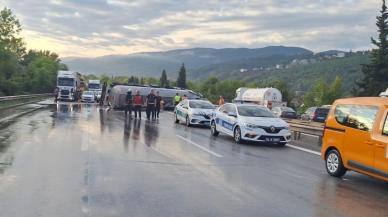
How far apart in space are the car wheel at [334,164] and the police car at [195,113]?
1325 centimetres

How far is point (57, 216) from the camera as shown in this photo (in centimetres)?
619

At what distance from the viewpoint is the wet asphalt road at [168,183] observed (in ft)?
22.5

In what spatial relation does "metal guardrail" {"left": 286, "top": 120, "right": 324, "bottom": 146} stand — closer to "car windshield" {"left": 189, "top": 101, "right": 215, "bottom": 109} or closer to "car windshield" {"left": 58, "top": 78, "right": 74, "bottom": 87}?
"car windshield" {"left": 189, "top": 101, "right": 215, "bottom": 109}

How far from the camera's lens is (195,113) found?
78.8 ft

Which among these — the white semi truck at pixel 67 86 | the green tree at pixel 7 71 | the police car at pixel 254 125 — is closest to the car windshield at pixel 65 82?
the white semi truck at pixel 67 86

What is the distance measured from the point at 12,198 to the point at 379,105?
662 centimetres

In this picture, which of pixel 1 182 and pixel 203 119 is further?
pixel 203 119

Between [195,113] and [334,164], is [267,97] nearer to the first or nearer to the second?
[195,113]

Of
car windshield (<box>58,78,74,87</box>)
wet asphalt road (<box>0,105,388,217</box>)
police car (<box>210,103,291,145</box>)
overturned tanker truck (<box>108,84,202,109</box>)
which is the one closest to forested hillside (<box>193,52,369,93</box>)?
car windshield (<box>58,78,74,87</box>)

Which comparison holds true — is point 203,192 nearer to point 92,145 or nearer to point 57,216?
point 57,216

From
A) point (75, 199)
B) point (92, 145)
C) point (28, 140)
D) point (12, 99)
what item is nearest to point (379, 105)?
point (75, 199)

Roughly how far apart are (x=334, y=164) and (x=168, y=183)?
3.82 m

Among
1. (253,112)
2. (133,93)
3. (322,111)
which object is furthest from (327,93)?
(253,112)

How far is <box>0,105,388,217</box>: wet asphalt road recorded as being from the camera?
6.86 m
